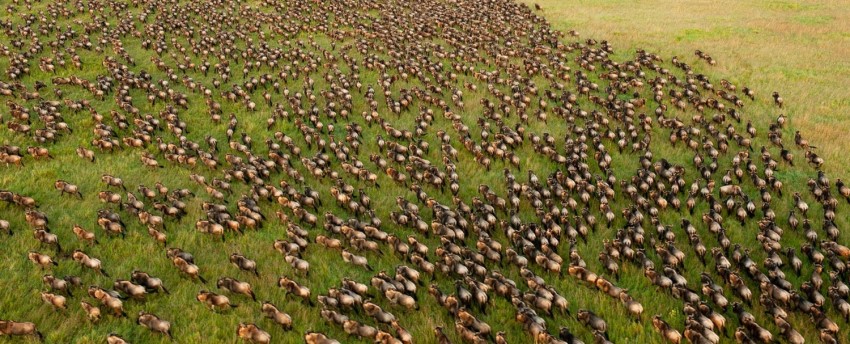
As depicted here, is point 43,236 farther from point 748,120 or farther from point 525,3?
point 525,3

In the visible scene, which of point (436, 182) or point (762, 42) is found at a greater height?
point (762, 42)

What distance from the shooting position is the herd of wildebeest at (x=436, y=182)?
1114 centimetres

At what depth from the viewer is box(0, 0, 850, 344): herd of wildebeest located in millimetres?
11141

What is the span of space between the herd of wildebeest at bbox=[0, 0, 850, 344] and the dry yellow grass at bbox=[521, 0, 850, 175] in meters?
1.18

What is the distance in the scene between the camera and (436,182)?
1666cm

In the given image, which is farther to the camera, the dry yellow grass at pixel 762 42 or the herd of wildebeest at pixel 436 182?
the dry yellow grass at pixel 762 42

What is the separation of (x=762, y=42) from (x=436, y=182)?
2793cm

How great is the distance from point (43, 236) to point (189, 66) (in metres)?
16.3

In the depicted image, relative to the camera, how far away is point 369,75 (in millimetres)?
27250

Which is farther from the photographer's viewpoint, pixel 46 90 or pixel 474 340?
pixel 46 90

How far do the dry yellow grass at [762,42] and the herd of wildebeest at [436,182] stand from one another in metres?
1.18

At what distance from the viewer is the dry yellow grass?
2234 cm

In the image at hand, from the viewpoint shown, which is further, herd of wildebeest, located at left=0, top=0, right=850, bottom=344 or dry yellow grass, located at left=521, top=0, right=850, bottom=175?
dry yellow grass, located at left=521, top=0, right=850, bottom=175

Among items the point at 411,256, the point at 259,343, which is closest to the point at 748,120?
the point at 411,256
